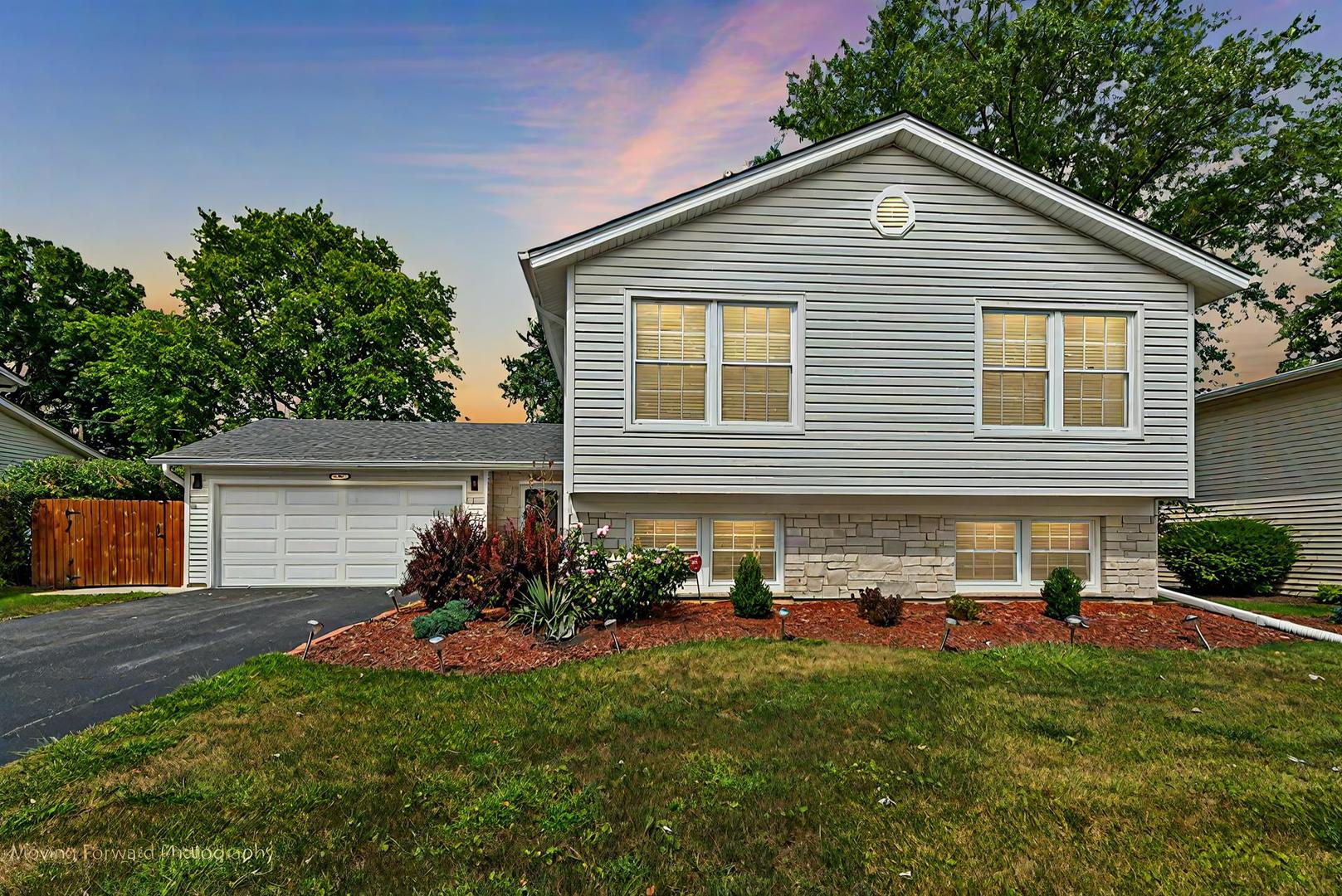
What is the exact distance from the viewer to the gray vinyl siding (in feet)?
50.2

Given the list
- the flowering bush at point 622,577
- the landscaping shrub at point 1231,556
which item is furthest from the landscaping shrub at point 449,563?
the landscaping shrub at point 1231,556

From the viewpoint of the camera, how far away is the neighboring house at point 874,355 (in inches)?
313

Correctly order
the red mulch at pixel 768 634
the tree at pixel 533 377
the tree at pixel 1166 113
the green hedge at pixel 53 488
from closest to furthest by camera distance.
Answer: the red mulch at pixel 768 634
the green hedge at pixel 53 488
the tree at pixel 1166 113
the tree at pixel 533 377

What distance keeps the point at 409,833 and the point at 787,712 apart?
2.69 meters

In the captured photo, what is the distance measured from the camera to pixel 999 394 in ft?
27.1

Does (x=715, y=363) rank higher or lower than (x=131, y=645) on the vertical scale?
higher

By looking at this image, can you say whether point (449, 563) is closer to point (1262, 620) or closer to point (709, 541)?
point (709, 541)

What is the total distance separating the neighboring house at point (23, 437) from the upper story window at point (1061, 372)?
23.1 metres

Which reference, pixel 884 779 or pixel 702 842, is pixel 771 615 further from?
pixel 702 842

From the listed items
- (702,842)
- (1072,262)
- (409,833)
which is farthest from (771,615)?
(1072,262)

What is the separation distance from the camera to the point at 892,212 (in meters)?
8.21

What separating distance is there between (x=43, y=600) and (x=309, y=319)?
14.5 meters

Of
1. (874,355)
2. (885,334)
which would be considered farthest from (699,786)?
(885,334)

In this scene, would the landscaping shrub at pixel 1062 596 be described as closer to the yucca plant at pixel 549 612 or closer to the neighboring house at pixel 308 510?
the yucca plant at pixel 549 612
